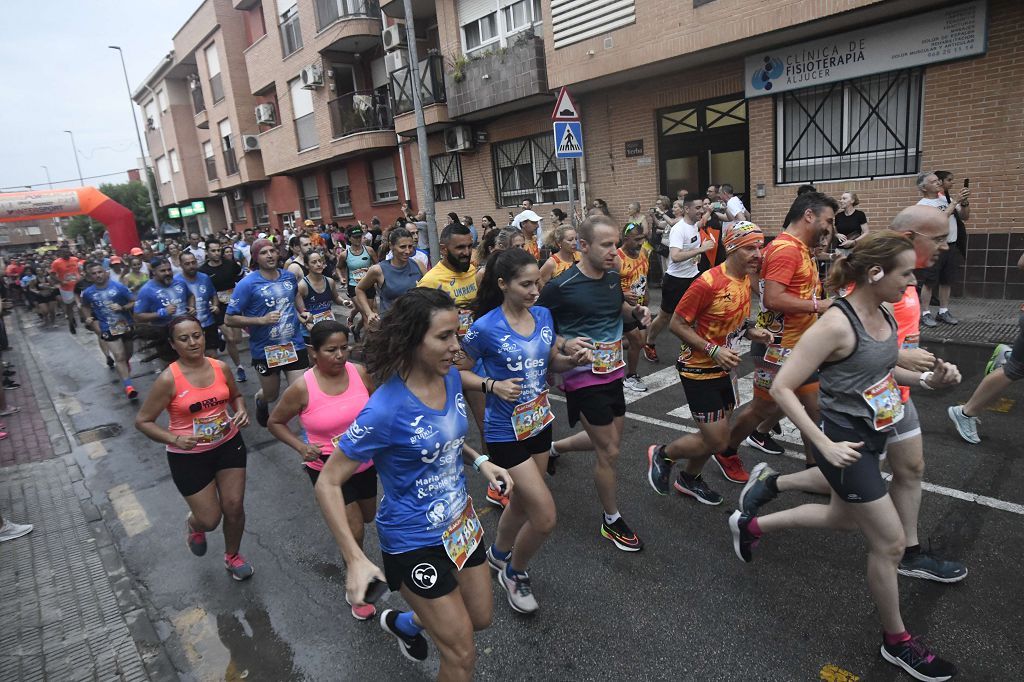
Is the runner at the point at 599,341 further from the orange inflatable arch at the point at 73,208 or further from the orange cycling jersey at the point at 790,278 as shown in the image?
the orange inflatable arch at the point at 73,208

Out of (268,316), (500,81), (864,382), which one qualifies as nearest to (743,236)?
(864,382)

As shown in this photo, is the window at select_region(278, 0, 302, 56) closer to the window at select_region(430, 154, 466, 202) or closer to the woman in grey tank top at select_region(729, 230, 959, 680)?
the window at select_region(430, 154, 466, 202)

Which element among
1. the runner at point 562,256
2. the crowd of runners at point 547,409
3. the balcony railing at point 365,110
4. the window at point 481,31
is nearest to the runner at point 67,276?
the balcony railing at point 365,110

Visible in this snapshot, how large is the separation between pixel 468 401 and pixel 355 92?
59.7ft

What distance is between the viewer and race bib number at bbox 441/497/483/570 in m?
2.59

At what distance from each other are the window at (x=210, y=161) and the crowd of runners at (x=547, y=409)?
32180mm

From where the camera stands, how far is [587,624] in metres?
3.41

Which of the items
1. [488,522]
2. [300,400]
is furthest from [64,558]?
[488,522]

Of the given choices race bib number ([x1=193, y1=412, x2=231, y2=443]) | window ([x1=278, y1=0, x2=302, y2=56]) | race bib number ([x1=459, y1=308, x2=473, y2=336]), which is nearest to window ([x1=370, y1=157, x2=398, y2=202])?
window ([x1=278, y1=0, x2=302, y2=56])

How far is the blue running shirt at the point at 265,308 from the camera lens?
657 centimetres

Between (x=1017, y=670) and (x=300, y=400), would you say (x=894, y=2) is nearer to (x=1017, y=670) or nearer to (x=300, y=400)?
(x=1017, y=670)

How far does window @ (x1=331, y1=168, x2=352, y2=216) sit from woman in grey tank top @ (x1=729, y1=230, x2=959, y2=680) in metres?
23.0

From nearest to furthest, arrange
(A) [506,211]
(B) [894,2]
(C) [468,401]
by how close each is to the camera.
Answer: (C) [468,401], (B) [894,2], (A) [506,211]

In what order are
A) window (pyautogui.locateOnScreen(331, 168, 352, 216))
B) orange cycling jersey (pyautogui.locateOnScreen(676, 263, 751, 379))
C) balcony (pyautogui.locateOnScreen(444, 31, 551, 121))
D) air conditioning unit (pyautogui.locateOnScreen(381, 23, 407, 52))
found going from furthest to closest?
window (pyautogui.locateOnScreen(331, 168, 352, 216)) → air conditioning unit (pyautogui.locateOnScreen(381, 23, 407, 52)) → balcony (pyautogui.locateOnScreen(444, 31, 551, 121)) → orange cycling jersey (pyautogui.locateOnScreen(676, 263, 751, 379))
